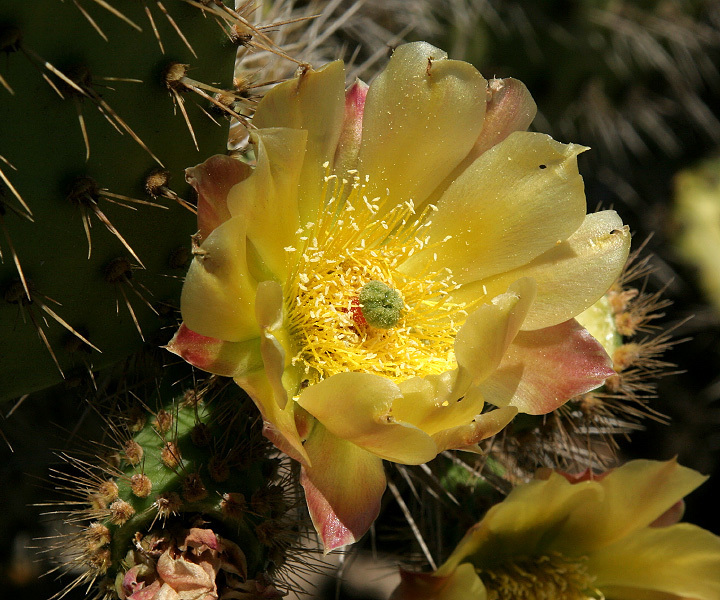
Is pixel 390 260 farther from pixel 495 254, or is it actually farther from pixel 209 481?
pixel 209 481

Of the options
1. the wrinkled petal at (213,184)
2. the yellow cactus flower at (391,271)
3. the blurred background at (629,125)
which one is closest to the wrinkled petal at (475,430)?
the yellow cactus flower at (391,271)

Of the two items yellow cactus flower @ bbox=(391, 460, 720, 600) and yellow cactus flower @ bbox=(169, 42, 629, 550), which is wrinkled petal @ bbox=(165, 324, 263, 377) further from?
yellow cactus flower @ bbox=(391, 460, 720, 600)

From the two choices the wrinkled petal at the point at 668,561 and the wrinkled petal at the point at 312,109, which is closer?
the wrinkled petal at the point at 312,109

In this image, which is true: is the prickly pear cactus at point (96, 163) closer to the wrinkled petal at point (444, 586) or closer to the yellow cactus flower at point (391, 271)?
the yellow cactus flower at point (391, 271)

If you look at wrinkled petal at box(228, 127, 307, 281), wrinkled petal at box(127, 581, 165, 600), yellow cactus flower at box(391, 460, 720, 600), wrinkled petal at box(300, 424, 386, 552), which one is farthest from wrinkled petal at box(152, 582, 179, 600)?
wrinkled petal at box(228, 127, 307, 281)

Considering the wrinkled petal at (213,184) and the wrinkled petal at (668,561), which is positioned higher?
the wrinkled petal at (213,184)

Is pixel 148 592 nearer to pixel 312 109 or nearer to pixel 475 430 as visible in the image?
pixel 475 430
